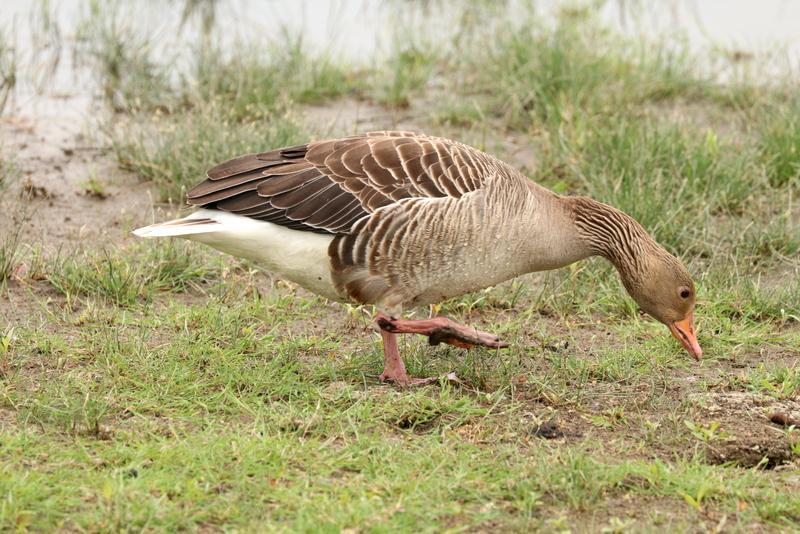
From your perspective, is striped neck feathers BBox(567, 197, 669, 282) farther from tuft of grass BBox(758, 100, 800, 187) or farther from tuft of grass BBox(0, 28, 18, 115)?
tuft of grass BBox(0, 28, 18, 115)

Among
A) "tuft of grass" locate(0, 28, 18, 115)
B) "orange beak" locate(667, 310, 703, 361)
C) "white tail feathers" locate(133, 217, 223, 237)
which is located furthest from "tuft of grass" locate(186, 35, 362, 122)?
"orange beak" locate(667, 310, 703, 361)

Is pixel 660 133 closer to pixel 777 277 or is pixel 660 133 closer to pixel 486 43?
pixel 777 277

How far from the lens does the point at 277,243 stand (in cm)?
612

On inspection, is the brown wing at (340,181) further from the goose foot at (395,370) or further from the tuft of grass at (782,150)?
the tuft of grass at (782,150)

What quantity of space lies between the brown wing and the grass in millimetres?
847

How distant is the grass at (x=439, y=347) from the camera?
15.6 feet

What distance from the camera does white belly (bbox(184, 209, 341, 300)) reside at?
20.0ft

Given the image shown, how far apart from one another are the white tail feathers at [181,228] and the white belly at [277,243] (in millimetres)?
38

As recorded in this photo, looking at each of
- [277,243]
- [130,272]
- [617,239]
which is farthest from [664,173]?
[130,272]

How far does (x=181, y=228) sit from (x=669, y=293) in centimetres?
270

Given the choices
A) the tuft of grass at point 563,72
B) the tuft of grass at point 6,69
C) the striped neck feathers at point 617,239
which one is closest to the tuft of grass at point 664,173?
the tuft of grass at point 563,72

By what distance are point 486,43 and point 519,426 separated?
603 centimetres

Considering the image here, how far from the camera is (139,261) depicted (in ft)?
24.6

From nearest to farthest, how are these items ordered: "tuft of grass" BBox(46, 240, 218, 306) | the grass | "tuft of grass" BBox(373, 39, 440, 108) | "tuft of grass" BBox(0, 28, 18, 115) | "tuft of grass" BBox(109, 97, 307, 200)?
the grass → "tuft of grass" BBox(46, 240, 218, 306) → "tuft of grass" BBox(109, 97, 307, 200) → "tuft of grass" BBox(0, 28, 18, 115) → "tuft of grass" BBox(373, 39, 440, 108)
